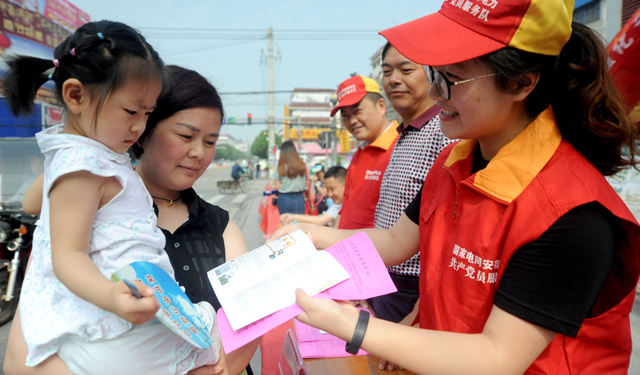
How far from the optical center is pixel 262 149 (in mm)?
86750

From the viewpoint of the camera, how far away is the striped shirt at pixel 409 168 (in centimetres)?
212

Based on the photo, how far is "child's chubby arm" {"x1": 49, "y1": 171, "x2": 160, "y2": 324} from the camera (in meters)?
0.86

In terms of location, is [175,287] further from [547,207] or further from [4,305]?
[4,305]

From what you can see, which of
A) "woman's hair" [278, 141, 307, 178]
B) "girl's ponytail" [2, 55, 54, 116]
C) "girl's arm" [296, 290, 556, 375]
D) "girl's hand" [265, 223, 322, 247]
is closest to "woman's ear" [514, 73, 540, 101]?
"girl's arm" [296, 290, 556, 375]

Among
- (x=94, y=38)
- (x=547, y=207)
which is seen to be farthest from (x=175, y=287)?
(x=547, y=207)

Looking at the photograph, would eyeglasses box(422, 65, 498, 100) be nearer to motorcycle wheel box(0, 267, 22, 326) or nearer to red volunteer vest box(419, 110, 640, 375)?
red volunteer vest box(419, 110, 640, 375)

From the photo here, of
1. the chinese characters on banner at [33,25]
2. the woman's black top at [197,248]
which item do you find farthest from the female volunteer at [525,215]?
the chinese characters on banner at [33,25]

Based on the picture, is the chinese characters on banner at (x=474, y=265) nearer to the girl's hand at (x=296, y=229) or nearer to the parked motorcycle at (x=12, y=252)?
the girl's hand at (x=296, y=229)

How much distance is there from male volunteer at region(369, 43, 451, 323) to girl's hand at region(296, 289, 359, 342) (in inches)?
45.9

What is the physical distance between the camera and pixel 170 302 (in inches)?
37.0

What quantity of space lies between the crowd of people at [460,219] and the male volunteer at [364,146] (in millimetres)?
1497

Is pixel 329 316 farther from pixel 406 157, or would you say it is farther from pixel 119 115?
pixel 406 157

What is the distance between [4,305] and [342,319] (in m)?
4.33

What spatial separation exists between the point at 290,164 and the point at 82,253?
601 centimetres
